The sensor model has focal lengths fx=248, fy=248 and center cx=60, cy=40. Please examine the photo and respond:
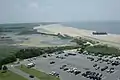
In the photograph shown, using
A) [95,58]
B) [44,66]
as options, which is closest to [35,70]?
[44,66]

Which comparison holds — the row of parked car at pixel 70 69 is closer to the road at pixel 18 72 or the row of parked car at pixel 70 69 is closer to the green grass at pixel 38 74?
the green grass at pixel 38 74

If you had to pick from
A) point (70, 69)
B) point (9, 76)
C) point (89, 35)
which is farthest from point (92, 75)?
point (89, 35)

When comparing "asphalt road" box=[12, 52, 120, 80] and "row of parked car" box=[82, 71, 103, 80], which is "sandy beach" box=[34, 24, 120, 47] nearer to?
"asphalt road" box=[12, 52, 120, 80]

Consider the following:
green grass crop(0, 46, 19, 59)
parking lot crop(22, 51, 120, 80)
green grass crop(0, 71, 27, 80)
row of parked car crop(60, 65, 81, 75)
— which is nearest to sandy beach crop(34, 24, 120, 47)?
parking lot crop(22, 51, 120, 80)

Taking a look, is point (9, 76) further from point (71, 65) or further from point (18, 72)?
point (71, 65)

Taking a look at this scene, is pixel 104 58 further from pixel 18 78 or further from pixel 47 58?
pixel 18 78

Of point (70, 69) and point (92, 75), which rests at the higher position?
point (92, 75)

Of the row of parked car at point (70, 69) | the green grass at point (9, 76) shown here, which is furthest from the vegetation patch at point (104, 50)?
the green grass at point (9, 76)

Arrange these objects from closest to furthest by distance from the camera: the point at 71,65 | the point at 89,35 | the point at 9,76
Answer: the point at 9,76 → the point at 71,65 → the point at 89,35
